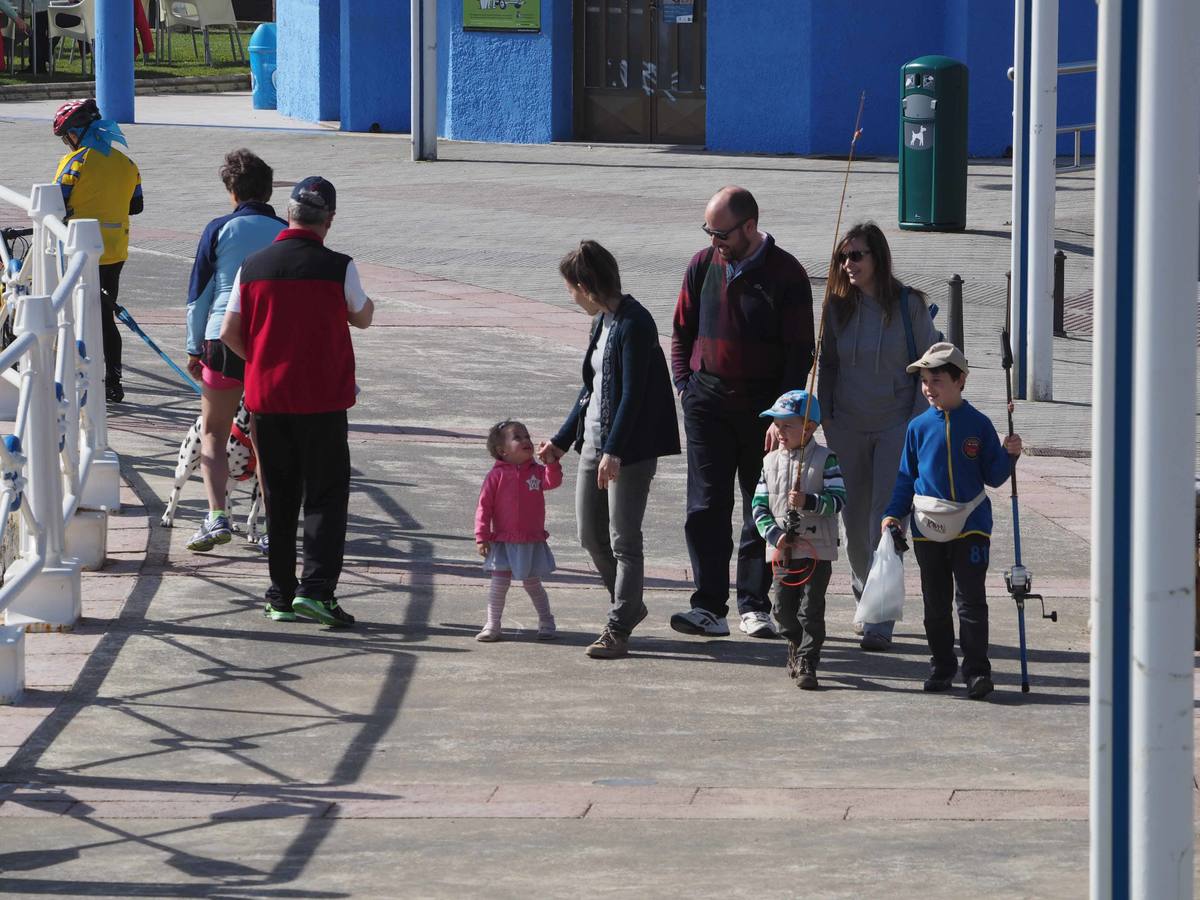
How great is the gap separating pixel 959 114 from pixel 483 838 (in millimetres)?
14259

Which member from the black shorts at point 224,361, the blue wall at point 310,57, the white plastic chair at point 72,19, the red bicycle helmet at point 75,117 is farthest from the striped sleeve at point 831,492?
the white plastic chair at point 72,19

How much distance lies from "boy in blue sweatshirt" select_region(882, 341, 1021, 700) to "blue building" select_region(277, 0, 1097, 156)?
18.3 metres

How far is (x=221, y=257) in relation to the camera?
8734 millimetres

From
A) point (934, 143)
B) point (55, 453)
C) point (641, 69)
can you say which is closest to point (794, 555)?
point (55, 453)

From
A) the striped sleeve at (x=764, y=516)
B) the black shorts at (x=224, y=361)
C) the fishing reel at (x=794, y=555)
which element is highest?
the black shorts at (x=224, y=361)

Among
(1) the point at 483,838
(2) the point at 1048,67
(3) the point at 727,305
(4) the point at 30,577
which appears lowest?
(1) the point at 483,838

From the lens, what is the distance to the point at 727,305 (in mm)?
7652

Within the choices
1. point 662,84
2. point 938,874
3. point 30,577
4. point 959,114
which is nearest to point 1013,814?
point 938,874

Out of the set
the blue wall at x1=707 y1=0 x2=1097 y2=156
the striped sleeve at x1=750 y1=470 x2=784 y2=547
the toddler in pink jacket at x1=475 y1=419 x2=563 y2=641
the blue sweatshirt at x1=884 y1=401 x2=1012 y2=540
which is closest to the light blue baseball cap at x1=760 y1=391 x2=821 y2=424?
the striped sleeve at x1=750 y1=470 x2=784 y2=547

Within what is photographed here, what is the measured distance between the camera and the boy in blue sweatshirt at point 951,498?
22.9 feet

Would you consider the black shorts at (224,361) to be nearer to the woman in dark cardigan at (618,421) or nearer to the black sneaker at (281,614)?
the black sneaker at (281,614)

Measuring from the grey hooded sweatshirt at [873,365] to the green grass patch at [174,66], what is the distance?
91.5ft

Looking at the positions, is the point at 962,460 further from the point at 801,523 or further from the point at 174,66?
the point at 174,66

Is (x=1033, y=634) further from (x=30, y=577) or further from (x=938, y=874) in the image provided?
(x=30, y=577)
